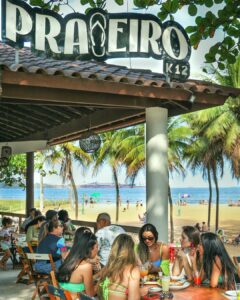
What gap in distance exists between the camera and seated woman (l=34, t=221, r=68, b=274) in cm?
666

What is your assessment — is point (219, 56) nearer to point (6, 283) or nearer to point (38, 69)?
point (38, 69)

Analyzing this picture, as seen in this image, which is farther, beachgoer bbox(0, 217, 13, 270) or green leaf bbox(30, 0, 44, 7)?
beachgoer bbox(0, 217, 13, 270)

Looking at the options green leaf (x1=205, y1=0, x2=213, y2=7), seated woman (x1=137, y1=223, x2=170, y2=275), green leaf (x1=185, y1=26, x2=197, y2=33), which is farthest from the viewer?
seated woman (x1=137, y1=223, x2=170, y2=275)

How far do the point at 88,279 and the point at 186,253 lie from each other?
1.27m

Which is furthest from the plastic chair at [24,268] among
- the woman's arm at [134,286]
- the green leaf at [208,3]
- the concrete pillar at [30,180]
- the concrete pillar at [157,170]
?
the concrete pillar at [30,180]

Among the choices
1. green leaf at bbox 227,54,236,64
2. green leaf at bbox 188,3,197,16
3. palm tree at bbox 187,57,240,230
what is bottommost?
green leaf at bbox 227,54,236,64

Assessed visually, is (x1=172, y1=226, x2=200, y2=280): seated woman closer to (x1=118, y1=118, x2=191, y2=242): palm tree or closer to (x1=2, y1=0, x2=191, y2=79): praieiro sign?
(x1=2, y1=0, x2=191, y2=79): praieiro sign

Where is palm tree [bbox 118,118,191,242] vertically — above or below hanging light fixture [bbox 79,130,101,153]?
above

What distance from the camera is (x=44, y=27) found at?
5.94 metres

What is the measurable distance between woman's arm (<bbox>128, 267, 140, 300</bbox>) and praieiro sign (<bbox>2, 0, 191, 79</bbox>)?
10.7ft

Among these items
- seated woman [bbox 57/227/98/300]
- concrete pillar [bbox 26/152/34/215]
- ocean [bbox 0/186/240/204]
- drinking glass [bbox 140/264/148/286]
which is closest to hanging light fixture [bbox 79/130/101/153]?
concrete pillar [bbox 26/152/34/215]

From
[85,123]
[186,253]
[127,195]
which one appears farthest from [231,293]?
[127,195]

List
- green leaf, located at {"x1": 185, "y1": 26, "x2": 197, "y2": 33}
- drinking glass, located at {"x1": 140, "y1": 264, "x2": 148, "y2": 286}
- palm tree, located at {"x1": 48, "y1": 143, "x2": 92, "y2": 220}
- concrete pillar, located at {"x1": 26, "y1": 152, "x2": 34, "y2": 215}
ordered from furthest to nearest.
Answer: palm tree, located at {"x1": 48, "y1": 143, "x2": 92, "y2": 220}
concrete pillar, located at {"x1": 26, "y1": 152, "x2": 34, "y2": 215}
green leaf, located at {"x1": 185, "y1": 26, "x2": 197, "y2": 33}
drinking glass, located at {"x1": 140, "y1": 264, "x2": 148, "y2": 286}

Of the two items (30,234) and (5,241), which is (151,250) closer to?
(30,234)
